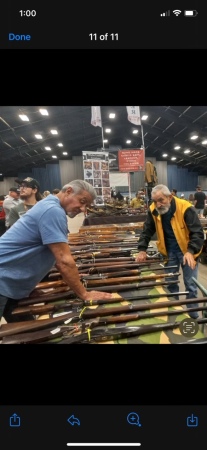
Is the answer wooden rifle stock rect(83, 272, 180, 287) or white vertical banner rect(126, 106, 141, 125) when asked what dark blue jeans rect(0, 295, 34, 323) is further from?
white vertical banner rect(126, 106, 141, 125)

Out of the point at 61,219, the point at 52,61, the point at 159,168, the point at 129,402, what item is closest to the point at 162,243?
the point at 61,219

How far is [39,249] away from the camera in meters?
1.09

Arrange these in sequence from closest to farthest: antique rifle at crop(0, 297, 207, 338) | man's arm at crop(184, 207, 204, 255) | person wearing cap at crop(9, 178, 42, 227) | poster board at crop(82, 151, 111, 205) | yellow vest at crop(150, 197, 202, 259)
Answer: antique rifle at crop(0, 297, 207, 338) < man's arm at crop(184, 207, 204, 255) < yellow vest at crop(150, 197, 202, 259) < person wearing cap at crop(9, 178, 42, 227) < poster board at crop(82, 151, 111, 205)

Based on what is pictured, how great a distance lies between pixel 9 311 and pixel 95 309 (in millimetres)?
492

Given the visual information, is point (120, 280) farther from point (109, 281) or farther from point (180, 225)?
point (180, 225)

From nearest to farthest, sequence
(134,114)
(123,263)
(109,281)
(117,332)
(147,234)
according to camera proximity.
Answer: (117,332), (109,281), (123,263), (147,234), (134,114)

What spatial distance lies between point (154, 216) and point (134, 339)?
126 centimetres

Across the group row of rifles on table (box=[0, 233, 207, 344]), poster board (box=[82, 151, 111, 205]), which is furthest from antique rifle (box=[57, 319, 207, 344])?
poster board (box=[82, 151, 111, 205])

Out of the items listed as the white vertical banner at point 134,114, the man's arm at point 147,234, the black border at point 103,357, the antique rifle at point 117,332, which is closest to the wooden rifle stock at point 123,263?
the man's arm at point 147,234

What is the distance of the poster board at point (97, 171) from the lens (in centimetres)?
504

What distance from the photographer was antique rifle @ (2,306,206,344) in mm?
741

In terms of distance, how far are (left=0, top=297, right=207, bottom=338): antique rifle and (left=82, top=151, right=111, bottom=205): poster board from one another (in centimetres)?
418

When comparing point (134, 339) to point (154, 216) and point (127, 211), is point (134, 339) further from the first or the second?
point (127, 211)
